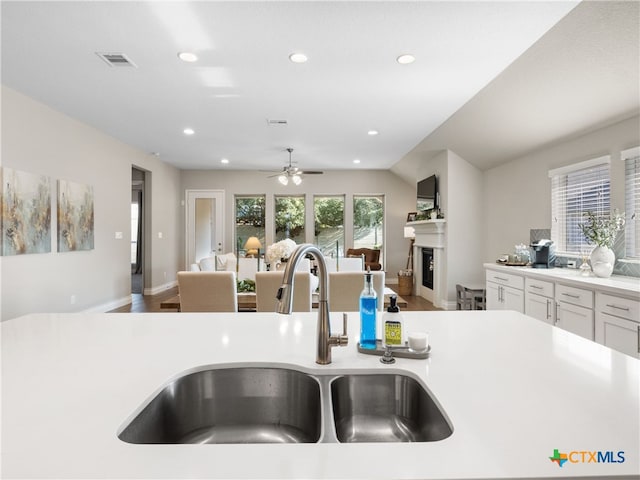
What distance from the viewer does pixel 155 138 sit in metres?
5.58

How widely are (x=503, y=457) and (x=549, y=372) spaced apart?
46 centimetres

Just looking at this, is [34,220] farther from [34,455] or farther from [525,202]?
[525,202]

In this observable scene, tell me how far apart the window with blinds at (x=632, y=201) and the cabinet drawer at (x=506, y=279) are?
90 cm

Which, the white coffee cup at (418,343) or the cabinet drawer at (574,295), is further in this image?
the cabinet drawer at (574,295)

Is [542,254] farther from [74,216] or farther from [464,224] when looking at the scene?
[74,216]

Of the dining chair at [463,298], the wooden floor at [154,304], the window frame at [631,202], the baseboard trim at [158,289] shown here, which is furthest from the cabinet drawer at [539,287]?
the baseboard trim at [158,289]

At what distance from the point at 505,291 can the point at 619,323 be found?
1483mm

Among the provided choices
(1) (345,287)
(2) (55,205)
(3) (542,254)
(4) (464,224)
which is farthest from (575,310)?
(2) (55,205)

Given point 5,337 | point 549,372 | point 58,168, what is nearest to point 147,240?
point 58,168

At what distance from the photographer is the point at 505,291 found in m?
4.02

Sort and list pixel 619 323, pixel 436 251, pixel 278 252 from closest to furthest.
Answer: pixel 619 323 → pixel 278 252 → pixel 436 251

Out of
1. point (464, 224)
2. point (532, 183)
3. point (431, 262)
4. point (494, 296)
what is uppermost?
point (532, 183)

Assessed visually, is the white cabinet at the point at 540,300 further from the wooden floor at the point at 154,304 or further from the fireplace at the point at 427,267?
the fireplace at the point at 427,267

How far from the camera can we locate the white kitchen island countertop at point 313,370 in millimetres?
563
